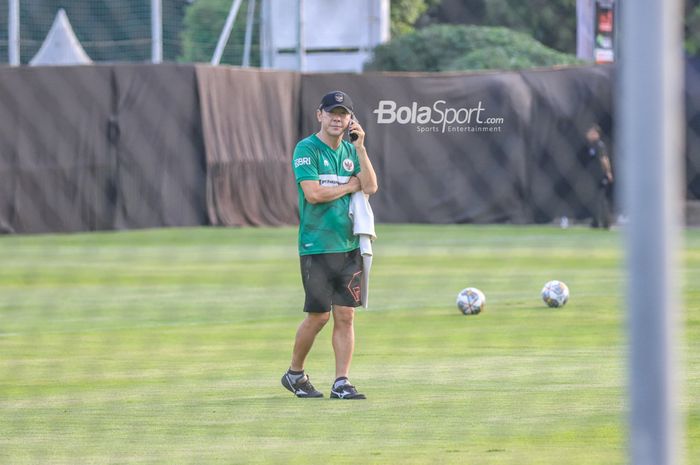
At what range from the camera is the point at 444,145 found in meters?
27.6

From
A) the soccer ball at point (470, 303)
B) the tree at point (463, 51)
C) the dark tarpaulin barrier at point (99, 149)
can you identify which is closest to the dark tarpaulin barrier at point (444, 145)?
the dark tarpaulin barrier at point (99, 149)

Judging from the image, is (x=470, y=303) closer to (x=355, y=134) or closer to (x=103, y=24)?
(x=355, y=134)

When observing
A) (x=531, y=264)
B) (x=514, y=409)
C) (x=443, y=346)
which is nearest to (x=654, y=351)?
(x=514, y=409)

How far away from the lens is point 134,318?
15.6 meters

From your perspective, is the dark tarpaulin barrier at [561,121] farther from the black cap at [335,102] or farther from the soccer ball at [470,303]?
the black cap at [335,102]

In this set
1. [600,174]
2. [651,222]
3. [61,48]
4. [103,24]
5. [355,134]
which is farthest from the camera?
[103,24]

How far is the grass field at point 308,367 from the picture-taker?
304 inches

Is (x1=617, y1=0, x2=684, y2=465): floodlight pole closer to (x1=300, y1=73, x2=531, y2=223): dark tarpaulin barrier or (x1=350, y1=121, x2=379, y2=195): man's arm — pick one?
(x1=350, y1=121, x2=379, y2=195): man's arm

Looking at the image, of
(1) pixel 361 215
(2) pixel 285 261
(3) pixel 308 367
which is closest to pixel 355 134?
(1) pixel 361 215

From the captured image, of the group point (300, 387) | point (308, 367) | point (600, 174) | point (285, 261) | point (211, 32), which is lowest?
point (285, 261)

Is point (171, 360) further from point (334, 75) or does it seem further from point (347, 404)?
point (334, 75)

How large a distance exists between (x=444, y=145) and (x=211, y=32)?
27.6 m

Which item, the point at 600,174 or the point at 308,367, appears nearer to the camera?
the point at 308,367

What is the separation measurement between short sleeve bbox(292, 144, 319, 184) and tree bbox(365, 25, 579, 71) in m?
27.0
